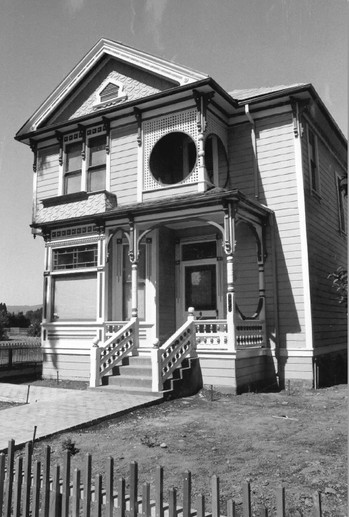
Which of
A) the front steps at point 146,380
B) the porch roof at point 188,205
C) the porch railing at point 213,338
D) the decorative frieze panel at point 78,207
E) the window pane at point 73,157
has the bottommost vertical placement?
the front steps at point 146,380

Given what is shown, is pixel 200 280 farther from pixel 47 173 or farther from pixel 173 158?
pixel 47 173

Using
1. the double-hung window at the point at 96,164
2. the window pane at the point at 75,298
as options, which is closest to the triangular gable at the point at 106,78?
the double-hung window at the point at 96,164

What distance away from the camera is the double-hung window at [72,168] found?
16.8 meters

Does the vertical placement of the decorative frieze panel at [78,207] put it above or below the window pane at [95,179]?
below

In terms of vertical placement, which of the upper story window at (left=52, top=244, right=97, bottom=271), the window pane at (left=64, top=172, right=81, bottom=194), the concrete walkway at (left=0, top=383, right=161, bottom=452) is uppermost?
the window pane at (left=64, top=172, right=81, bottom=194)

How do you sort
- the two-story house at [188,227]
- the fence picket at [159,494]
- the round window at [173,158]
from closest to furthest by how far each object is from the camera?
the fence picket at [159,494] < the two-story house at [188,227] < the round window at [173,158]

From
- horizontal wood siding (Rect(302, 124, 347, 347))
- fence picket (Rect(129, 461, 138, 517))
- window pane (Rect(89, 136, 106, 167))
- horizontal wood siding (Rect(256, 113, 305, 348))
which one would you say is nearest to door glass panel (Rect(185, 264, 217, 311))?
horizontal wood siding (Rect(256, 113, 305, 348))

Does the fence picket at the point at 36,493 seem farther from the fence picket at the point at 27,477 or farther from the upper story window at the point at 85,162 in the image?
the upper story window at the point at 85,162

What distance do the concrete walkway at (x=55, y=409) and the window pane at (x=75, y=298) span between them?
3.30m

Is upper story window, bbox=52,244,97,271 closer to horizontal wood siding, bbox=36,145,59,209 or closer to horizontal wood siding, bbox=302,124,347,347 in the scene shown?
horizontal wood siding, bbox=36,145,59,209

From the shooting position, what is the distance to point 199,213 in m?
13.0

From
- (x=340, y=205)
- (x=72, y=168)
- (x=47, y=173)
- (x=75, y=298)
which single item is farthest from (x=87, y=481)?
(x=340, y=205)

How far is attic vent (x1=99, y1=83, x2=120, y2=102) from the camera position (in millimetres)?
16656

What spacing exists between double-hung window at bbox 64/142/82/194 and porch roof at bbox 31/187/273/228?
226cm
